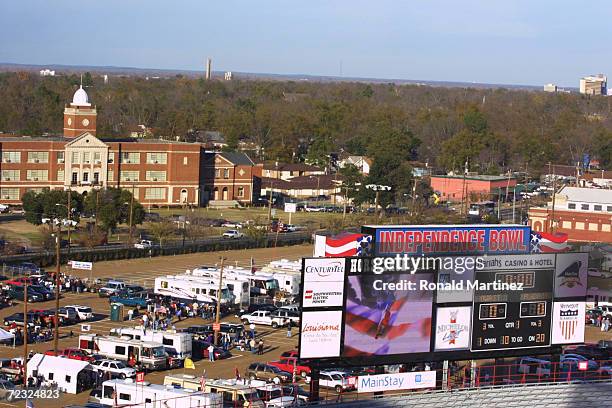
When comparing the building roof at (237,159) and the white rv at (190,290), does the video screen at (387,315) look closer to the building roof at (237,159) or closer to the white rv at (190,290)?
the white rv at (190,290)

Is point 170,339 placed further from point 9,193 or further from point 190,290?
point 9,193

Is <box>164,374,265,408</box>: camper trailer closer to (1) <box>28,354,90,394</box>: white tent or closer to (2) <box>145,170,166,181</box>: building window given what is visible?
(1) <box>28,354,90,394</box>: white tent

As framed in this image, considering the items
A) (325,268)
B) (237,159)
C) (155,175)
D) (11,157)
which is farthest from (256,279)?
(237,159)

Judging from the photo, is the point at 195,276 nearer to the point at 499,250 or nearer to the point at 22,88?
the point at 499,250

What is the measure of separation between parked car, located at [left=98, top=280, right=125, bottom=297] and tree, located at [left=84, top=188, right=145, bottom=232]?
1137 cm

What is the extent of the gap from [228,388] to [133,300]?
1303cm

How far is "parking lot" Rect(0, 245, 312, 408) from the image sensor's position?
2795cm

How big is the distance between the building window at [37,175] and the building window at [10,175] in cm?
64

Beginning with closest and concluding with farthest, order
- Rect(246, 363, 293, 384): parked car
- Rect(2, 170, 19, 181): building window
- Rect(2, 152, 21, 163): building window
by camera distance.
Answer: Rect(246, 363, 293, 384): parked car, Rect(2, 170, 19, 181): building window, Rect(2, 152, 21, 163): building window

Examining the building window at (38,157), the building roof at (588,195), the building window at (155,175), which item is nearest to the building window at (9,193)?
the building window at (38,157)

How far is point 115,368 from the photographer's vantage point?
26.5m

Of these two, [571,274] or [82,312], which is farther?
[82,312]

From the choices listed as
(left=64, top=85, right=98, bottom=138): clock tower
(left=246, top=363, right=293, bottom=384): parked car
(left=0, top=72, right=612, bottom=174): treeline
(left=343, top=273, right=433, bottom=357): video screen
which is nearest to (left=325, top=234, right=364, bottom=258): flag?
(left=343, top=273, right=433, bottom=357): video screen

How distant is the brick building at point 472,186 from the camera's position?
72875mm
